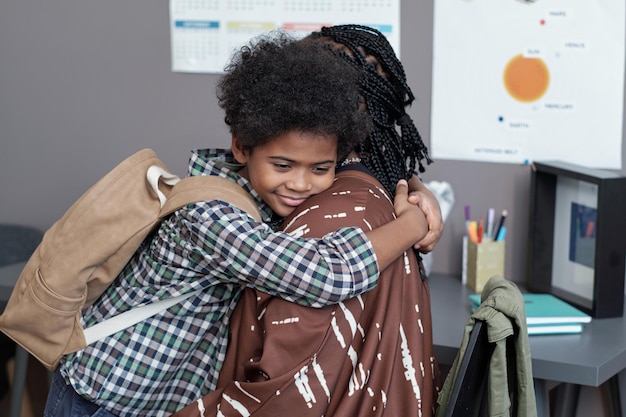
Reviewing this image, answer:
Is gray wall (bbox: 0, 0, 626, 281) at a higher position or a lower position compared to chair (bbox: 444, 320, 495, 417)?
higher

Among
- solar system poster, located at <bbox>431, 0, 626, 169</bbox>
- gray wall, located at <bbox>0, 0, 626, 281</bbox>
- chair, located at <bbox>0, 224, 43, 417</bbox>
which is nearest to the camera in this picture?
solar system poster, located at <bbox>431, 0, 626, 169</bbox>

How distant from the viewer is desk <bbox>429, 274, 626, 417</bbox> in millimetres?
1497

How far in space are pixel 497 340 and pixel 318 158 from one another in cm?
35

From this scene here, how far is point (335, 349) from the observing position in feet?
3.50

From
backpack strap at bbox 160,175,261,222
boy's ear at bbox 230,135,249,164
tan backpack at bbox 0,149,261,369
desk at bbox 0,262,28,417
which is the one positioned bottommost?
desk at bbox 0,262,28,417

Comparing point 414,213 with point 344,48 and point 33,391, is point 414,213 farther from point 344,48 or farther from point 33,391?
point 33,391

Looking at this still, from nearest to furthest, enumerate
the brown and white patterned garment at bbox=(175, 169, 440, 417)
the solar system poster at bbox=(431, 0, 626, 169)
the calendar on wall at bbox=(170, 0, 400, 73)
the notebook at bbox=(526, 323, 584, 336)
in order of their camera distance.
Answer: the brown and white patterned garment at bbox=(175, 169, 440, 417), the notebook at bbox=(526, 323, 584, 336), the solar system poster at bbox=(431, 0, 626, 169), the calendar on wall at bbox=(170, 0, 400, 73)

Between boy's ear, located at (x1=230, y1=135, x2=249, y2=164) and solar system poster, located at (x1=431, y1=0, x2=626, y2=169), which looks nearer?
boy's ear, located at (x1=230, y1=135, x2=249, y2=164)

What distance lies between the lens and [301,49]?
1.16 metres

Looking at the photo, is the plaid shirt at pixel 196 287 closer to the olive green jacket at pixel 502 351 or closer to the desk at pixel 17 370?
the olive green jacket at pixel 502 351

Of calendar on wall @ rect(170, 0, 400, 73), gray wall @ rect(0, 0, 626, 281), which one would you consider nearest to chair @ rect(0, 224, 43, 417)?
gray wall @ rect(0, 0, 626, 281)

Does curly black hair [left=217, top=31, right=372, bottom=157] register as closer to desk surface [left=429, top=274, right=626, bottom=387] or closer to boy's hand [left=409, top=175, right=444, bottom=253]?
boy's hand [left=409, top=175, right=444, bottom=253]

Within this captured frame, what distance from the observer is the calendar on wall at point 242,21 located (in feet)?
6.82

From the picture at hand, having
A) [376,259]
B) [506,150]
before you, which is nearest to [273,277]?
[376,259]
